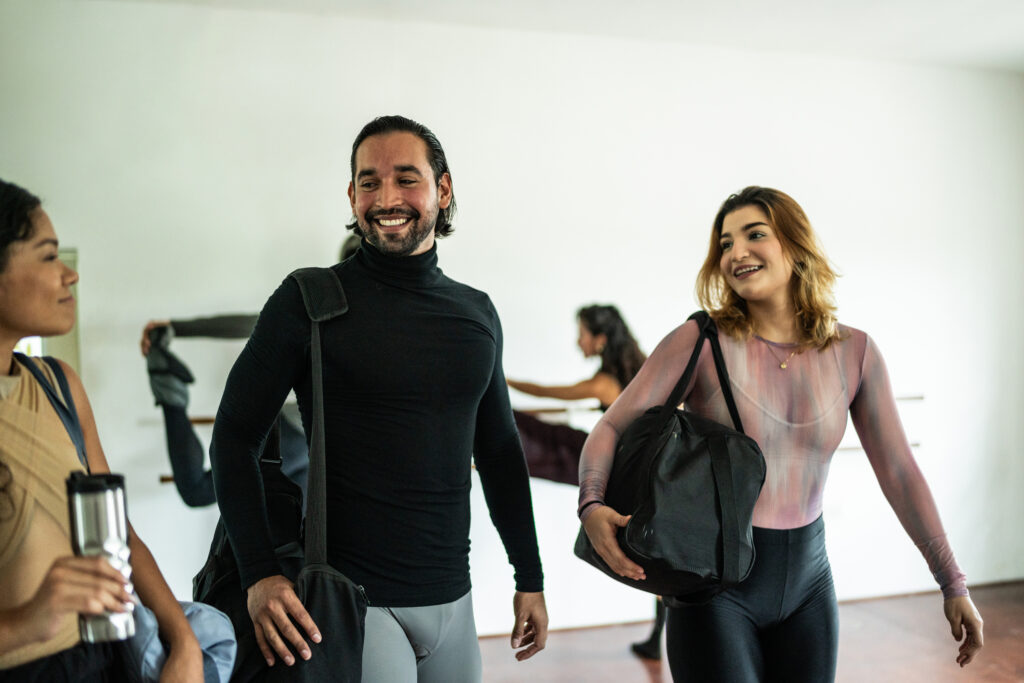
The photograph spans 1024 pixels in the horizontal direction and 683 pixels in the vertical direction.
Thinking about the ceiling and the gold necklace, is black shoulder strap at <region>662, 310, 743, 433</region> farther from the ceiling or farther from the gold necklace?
the ceiling

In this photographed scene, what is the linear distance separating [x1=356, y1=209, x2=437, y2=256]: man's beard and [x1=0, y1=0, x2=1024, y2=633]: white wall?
2.40 meters

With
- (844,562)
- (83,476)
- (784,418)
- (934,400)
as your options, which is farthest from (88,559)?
(934,400)

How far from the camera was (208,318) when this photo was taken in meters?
3.46

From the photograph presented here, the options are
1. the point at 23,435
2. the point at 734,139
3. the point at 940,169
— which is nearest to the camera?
the point at 23,435

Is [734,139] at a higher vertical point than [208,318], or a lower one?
higher

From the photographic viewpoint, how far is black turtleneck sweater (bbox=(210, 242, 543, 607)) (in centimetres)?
123

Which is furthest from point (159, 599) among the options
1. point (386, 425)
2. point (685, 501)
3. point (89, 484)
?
point (685, 501)

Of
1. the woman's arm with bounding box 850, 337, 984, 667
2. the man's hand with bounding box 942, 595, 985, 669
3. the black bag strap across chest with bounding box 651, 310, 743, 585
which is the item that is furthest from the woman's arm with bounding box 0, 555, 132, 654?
the man's hand with bounding box 942, 595, 985, 669

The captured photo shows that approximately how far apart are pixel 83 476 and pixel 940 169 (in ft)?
15.4

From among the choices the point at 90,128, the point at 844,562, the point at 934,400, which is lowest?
the point at 844,562

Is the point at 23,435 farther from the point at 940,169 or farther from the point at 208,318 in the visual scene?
the point at 940,169

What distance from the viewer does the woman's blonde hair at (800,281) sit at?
1.68 m

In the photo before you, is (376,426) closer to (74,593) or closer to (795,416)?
(74,593)

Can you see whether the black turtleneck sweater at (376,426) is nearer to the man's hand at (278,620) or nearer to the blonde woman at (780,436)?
the man's hand at (278,620)
